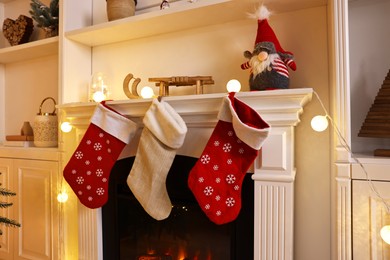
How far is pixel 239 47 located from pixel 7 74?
1.90 metres

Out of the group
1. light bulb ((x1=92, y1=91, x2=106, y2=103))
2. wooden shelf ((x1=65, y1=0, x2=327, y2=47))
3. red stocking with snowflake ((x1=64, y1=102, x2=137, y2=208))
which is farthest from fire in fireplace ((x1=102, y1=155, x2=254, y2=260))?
wooden shelf ((x1=65, y1=0, x2=327, y2=47))

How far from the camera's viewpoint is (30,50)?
5.88 feet

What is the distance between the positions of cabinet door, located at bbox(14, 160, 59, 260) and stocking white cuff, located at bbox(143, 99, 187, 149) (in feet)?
2.43

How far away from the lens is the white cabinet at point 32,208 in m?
1.57

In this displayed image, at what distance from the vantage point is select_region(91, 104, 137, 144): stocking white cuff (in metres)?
1.26

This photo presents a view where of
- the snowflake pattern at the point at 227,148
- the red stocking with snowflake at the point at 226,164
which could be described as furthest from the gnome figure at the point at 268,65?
the snowflake pattern at the point at 227,148

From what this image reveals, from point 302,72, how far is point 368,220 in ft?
2.08

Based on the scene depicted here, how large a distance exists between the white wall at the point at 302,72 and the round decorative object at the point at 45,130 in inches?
30.7

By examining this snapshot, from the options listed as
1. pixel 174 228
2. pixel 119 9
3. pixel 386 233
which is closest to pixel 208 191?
pixel 174 228

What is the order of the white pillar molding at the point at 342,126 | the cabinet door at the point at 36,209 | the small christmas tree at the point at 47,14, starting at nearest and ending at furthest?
the white pillar molding at the point at 342,126 < the cabinet door at the point at 36,209 < the small christmas tree at the point at 47,14

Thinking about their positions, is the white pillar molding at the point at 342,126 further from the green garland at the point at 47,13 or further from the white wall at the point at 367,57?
the green garland at the point at 47,13

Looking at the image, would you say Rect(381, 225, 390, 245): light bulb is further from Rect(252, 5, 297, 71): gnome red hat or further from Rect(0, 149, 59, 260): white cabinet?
Rect(0, 149, 59, 260): white cabinet

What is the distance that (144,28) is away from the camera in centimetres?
143

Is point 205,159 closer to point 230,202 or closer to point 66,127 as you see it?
point 230,202
